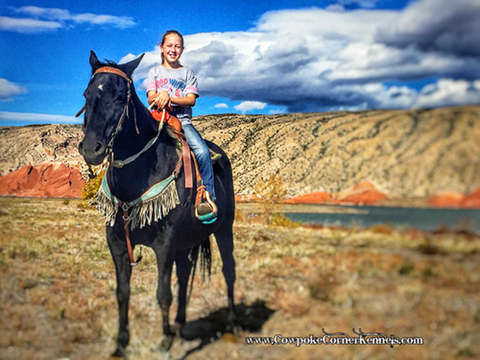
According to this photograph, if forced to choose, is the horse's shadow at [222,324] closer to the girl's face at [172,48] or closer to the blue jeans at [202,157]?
the blue jeans at [202,157]

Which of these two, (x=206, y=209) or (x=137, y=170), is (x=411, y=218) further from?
(x=137, y=170)

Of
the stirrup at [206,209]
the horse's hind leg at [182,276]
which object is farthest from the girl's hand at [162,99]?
the horse's hind leg at [182,276]

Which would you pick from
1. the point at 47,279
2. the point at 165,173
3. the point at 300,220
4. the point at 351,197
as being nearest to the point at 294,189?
the point at 300,220

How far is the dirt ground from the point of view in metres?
4.29

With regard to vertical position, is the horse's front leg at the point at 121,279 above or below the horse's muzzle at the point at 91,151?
below

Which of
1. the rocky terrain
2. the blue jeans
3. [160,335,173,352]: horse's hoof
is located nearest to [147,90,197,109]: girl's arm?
the blue jeans

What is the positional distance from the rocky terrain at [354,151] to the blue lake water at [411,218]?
8.5 inches

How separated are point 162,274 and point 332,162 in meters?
3.22

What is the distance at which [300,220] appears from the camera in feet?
23.3

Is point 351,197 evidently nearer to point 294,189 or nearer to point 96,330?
point 294,189

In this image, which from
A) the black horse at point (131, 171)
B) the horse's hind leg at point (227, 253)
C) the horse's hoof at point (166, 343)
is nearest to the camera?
the black horse at point (131, 171)

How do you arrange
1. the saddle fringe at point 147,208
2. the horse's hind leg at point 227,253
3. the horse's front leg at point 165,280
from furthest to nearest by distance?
the horse's hind leg at point 227,253 < the horse's front leg at point 165,280 < the saddle fringe at point 147,208

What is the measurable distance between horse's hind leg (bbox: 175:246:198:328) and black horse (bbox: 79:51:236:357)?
35.9 inches

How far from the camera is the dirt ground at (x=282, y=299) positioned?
4.29m
